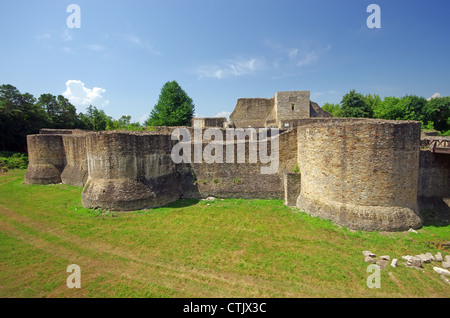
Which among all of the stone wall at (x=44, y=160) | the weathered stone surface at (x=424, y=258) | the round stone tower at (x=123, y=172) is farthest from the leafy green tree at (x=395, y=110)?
the stone wall at (x=44, y=160)

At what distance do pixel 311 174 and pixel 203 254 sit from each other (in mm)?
6442

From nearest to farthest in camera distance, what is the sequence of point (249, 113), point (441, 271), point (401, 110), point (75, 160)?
point (441, 271)
point (75, 160)
point (249, 113)
point (401, 110)

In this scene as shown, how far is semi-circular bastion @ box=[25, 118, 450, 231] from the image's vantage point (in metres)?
8.73

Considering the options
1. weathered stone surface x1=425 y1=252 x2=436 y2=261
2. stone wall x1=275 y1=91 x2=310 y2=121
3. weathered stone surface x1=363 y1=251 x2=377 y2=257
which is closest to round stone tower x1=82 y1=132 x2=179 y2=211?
weathered stone surface x1=363 y1=251 x2=377 y2=257

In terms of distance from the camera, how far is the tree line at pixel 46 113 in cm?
3081

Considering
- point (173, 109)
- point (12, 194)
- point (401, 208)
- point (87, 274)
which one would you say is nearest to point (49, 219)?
point (87, 274)

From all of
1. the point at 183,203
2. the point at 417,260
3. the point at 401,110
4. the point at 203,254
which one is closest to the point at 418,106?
the point at 401,110

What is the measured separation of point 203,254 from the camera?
745cm

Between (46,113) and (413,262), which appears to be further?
(46,113)

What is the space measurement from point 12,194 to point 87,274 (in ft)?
47.8

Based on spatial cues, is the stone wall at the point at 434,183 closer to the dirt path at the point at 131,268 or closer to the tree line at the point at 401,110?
the dirt path at the point at 131,268

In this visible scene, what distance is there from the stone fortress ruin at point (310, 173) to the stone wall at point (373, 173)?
4 cm

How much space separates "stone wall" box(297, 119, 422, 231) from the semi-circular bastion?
0.11 ft

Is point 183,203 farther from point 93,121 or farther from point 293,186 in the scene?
point 93,121
